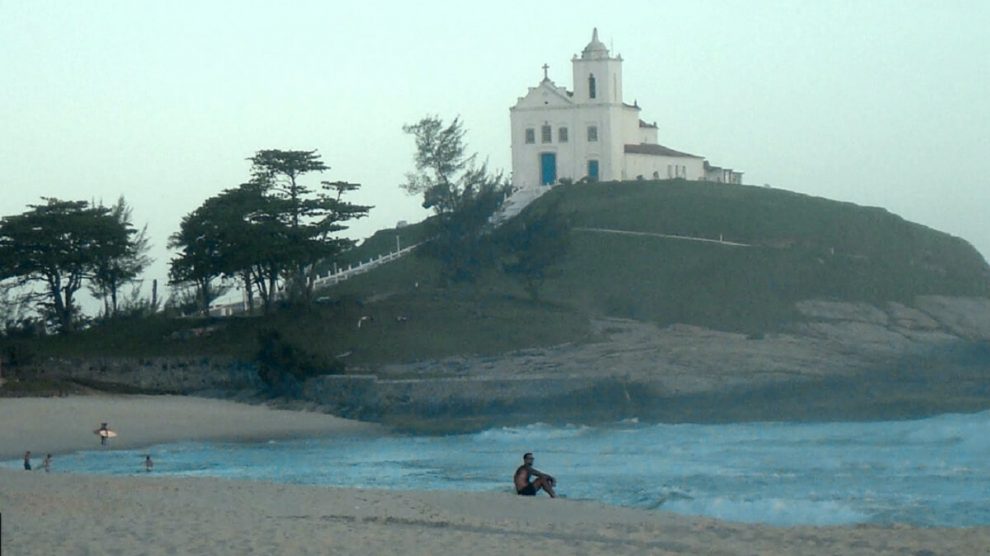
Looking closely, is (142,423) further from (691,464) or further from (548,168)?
(548,168)

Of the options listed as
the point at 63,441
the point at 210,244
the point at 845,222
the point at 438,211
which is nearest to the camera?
the point at 63,441

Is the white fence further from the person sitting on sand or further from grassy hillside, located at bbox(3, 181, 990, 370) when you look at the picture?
the person sitting on sand

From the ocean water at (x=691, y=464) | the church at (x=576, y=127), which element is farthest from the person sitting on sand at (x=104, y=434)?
Answer: the church at (x=576, y=127)

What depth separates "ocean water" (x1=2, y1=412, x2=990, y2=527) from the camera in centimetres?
2300

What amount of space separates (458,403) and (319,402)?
13.4 ft

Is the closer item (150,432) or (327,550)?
(327,550)

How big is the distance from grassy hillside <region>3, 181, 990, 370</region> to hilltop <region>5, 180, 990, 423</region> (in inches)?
4.3

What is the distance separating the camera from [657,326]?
4791 cm

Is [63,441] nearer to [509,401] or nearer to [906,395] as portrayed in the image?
[509,401]

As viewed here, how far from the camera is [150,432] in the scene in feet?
118

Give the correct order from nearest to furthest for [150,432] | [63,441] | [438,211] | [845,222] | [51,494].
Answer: [51,494], [63,441], [150,432], [438,211], [845,222]

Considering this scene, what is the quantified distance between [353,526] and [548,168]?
5163cm

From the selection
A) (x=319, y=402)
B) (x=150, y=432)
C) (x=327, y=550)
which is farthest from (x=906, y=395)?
(x=327, y=550)

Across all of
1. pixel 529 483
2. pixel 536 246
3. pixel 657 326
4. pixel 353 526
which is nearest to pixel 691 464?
pixel 529 483
